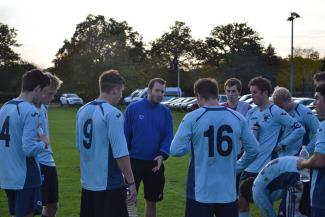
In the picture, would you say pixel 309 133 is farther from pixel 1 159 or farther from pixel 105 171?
pixel 1 159

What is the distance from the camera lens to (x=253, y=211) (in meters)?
8.30

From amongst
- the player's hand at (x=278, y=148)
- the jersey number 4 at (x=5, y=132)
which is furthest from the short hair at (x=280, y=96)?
the jersey number 4 at (x=5, y=132)

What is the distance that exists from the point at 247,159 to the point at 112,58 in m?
71.0

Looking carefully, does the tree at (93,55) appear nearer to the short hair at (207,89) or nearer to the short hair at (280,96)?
the short hair at (280,96)

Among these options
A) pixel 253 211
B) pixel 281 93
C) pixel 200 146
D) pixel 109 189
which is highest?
pixel 281 93

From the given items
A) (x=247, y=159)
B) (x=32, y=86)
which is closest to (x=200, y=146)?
(x=247, y=159)

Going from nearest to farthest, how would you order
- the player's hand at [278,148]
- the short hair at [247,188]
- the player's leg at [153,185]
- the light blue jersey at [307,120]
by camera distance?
the short hair at [247,188]
the player's hand at [278,148]
the player's leg at [153,185]
the light blue jersey at [307,120]

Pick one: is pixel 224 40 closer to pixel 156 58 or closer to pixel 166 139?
pixel 156 58

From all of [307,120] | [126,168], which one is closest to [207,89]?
[126,168]

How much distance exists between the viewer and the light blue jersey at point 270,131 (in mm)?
6691

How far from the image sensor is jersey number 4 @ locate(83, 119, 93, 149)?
5184 mm

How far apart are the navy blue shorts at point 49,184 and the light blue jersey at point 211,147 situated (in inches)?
78.0

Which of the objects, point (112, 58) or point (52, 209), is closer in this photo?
point (52, 209)

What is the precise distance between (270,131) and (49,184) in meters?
2.90
